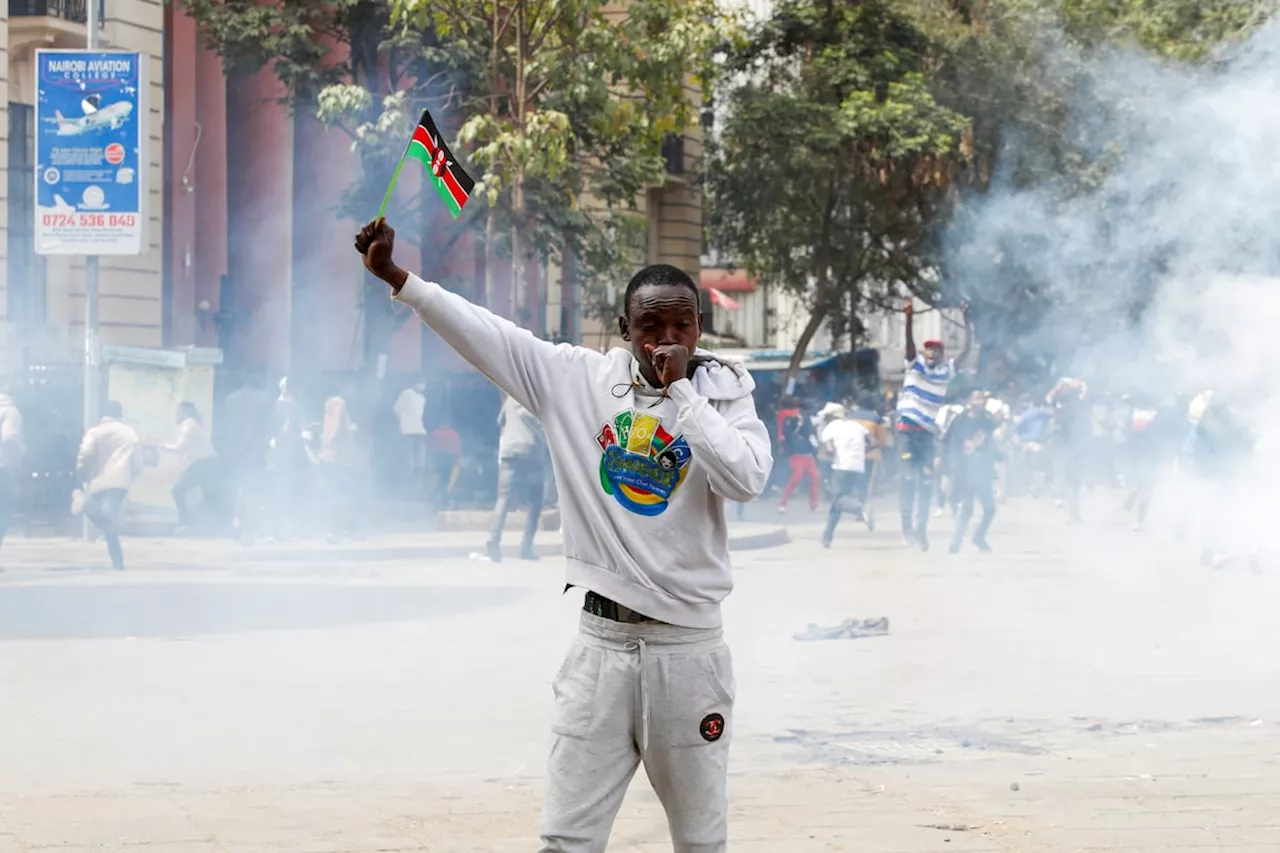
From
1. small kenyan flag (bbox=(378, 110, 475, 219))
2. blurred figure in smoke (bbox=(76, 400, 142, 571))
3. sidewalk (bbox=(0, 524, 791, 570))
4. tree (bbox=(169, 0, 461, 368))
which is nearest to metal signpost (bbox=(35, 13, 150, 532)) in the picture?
sidewalk (bbox=(0, 524, 791, 570))

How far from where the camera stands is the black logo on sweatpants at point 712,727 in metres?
3.66

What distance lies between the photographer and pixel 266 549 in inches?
623

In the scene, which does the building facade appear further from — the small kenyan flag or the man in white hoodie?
the man in white hoodie

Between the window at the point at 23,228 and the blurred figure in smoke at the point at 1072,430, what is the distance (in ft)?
38.0

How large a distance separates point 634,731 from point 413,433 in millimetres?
18680

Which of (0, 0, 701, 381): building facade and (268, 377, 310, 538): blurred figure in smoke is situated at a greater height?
(0, 0, 701, 381): building facade

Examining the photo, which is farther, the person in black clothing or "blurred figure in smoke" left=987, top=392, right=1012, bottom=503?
"blurred figure in smoke" left=987, top=392, right=1012, bottom=503

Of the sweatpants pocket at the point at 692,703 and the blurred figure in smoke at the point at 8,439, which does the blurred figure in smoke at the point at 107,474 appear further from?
the sweatpants pocket at the point at 692,703

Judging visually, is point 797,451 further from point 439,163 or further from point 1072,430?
point 439,163

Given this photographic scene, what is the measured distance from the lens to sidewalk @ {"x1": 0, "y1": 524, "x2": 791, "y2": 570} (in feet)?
48.6

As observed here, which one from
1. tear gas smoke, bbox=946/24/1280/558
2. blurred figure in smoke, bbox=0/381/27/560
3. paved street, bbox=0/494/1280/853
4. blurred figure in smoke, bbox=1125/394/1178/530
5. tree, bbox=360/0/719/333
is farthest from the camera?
blurred figure in smoke, bbox=1125/394/1178/530

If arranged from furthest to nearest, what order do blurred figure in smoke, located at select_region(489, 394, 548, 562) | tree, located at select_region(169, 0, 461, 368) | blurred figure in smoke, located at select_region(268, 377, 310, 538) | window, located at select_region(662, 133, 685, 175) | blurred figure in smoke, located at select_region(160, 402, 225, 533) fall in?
window, located at select_region(662, 133, 685, 175)
tree, located at select_region(169, 0, 461, 368)
blurred figure in smoke, located at select_region(268, 377, 310, 538)
blurred figure in smoke, located at select_region(160, 402, 225, 533)
blurred figure in smoke, located at select_region(489, 394, 548, 562)

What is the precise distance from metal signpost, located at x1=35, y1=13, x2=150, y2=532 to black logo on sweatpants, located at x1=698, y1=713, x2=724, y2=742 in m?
13.5

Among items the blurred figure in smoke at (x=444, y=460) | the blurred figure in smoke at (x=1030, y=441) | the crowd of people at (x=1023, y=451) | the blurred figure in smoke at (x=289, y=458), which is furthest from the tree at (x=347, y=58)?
the blurred figure in smoke at (x=1030, y=441)
